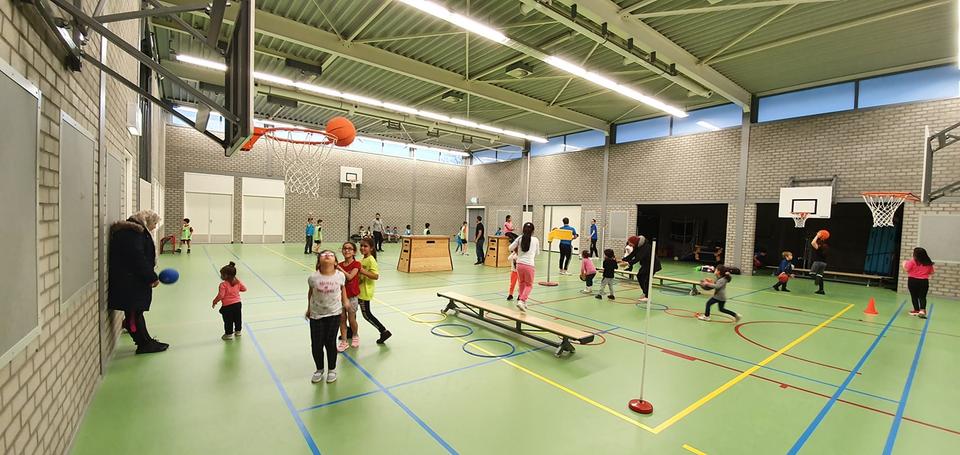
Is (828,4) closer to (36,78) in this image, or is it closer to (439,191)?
(36,78)

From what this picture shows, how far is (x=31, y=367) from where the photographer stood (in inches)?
86.5

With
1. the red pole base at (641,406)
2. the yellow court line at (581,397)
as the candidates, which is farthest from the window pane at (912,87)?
the yellow court line at (581,397)

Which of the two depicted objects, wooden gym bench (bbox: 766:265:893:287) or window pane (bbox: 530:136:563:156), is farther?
window pane (bbox: 530:136:563:156)

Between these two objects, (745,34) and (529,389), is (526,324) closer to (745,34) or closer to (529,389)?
(529,389)

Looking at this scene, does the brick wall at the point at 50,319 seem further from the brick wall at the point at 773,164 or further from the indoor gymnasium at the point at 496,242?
the brick wall at the point at 773,164

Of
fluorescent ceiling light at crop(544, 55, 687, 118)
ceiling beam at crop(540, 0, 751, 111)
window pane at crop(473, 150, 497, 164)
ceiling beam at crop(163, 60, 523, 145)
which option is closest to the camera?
ceiling beam at crop(540, 0, 751, 111)

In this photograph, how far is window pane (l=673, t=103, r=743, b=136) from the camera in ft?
49.4

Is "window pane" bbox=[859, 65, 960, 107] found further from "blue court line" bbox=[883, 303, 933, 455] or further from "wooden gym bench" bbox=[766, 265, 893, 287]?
"blue court line" bbox=[883, 303, 933, 455]

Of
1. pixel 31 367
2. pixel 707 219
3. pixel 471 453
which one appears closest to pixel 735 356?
pixel 471 453

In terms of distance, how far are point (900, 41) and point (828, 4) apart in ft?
11.7

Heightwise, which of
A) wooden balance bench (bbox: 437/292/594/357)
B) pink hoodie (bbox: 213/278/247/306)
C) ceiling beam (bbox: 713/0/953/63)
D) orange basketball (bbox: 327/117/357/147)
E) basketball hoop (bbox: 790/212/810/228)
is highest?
ceiling beam (bbox: 713/0/953/63)

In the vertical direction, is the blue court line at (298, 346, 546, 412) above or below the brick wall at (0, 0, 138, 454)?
below

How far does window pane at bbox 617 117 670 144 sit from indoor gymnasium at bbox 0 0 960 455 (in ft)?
0.42

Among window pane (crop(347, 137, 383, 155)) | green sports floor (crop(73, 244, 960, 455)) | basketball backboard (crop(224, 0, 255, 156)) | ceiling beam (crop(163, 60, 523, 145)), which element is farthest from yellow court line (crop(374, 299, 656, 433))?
window pane (crop(347, 137, 383, 155))
